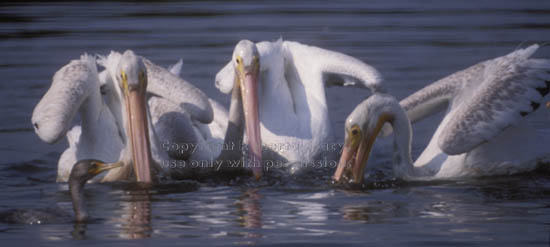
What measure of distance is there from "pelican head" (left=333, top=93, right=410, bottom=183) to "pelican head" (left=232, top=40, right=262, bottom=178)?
617 mm

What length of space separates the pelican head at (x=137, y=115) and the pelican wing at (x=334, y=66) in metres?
1.58

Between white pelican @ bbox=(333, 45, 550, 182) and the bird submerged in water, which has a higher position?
white pelican @ bbox=(333, 45, 550, 182)

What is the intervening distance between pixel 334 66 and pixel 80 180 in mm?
2523

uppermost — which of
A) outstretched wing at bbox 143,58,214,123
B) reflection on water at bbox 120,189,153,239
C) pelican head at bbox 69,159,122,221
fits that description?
outstretched wing at bbox 143,58,214,123

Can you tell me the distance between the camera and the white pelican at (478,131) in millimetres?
7047

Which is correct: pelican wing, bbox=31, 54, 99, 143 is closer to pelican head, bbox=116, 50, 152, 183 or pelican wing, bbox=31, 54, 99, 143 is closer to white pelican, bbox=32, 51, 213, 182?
white pelican, bbox=32, 51, 213, 182

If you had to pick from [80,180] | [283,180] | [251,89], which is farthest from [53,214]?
[251,89]

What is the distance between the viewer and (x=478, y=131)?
6.98 meters

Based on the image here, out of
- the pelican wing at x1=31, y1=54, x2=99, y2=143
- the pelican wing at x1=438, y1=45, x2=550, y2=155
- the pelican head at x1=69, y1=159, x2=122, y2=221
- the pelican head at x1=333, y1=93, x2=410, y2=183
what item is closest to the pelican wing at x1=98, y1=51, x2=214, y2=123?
the pelican wing at x1=31, y1=54, x2=99, y2=143

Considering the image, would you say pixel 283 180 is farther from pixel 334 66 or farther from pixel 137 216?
pixel 137 216

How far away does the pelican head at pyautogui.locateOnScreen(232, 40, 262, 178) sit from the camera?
7.45m

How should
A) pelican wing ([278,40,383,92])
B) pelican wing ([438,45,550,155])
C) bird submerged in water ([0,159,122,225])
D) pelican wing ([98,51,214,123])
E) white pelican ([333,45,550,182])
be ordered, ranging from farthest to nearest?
1. pelican wing ([278,40,383,92])
2. pelican wing ([98,51,214,123])
3. white pelican ([333,45,550,182])
4. pelican wing ([438,45,550,155])
5. bird submerged in water ([0,159,122,225])

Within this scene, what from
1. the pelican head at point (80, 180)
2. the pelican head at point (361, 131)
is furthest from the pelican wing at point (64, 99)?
the pelican head at point (361, 131)

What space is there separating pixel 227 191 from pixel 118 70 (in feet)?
3.57
